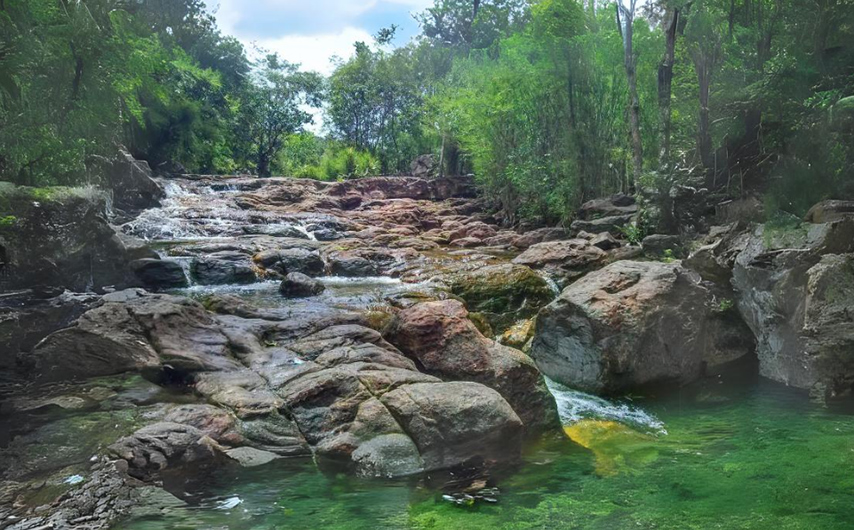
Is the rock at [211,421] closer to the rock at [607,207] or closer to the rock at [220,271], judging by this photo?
the rock at [220,271]

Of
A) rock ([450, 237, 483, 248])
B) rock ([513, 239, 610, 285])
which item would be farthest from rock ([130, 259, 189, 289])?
rock ([450, 237, 483, 248])

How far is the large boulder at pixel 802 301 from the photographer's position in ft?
21.7

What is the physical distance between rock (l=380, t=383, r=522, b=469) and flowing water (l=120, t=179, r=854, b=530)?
0.72ft

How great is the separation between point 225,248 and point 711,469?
12.4m

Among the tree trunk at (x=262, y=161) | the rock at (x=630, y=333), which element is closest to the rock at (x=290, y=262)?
the rock at (x=630, y=333)

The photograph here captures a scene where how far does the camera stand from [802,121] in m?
10.2

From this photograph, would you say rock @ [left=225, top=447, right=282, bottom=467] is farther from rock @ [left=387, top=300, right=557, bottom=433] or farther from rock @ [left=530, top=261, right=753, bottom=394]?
rock @ [left=530, top=261, right=753, bottom=394]

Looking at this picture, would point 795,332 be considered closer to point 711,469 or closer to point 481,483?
point 711,469

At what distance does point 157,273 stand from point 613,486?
1040cm

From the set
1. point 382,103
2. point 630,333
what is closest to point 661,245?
point 630,333

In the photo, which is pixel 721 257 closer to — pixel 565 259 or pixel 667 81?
Answer: pixel 565 259

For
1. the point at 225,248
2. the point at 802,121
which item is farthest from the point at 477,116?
the point at 802,121

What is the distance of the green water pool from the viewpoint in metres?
3.80

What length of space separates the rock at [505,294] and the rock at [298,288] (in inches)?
117
